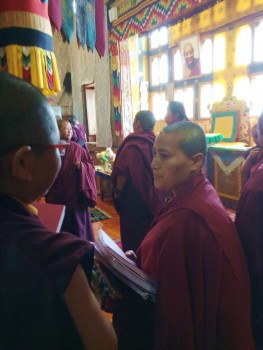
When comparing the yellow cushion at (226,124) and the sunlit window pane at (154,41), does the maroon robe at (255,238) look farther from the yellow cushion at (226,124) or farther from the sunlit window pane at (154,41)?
the sunlit window pane at (154,41)

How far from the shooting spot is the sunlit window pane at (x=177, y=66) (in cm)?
581

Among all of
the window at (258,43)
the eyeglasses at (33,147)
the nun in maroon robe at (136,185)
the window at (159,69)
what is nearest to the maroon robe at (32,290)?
the eyeglasses at (33,147)

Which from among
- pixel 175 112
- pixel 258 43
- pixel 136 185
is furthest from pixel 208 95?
pixel 136 185

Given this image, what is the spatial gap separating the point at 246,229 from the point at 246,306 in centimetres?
30

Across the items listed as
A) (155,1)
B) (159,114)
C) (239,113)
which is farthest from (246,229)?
(159,114)

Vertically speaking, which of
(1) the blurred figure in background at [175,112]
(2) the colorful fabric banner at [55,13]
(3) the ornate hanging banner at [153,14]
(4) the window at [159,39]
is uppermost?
(4) the window at [159,39]

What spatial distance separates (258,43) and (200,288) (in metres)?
4.49

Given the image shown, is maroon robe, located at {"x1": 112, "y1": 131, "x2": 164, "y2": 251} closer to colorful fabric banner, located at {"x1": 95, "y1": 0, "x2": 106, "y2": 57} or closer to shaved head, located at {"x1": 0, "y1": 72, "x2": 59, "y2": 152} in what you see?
colorful fabric banner, located at {"x1": 95, "y1": 0, "x2": 106, "y2": 57}

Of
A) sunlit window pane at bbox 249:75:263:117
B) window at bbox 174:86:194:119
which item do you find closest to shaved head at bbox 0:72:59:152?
sunlit window pane at bbox 249:75:263:117

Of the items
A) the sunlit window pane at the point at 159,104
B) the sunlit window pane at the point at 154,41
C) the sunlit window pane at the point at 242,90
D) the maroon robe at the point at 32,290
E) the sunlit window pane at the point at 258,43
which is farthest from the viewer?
the sunlit window pane at the point at 159,104

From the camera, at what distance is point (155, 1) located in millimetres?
3664

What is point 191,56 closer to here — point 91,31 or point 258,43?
point 258,43

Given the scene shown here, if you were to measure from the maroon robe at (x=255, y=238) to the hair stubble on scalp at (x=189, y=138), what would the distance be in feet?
0.87

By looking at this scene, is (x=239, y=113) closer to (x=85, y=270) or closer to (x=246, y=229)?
(x=246, y=229)
